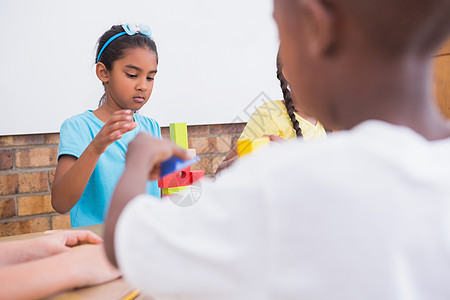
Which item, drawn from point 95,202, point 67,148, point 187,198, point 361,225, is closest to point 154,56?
point 67,148

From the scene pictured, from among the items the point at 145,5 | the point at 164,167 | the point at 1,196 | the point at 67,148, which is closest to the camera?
the point at 164,167

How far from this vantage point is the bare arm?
875mm

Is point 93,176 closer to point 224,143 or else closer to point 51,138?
point 51,138

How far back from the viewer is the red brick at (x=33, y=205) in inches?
61.0

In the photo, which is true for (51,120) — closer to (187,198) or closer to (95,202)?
(95,202)

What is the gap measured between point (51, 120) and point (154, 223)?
1.43m

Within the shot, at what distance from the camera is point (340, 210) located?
0.88ft

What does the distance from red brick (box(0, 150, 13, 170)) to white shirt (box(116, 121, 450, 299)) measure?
1.46 meters

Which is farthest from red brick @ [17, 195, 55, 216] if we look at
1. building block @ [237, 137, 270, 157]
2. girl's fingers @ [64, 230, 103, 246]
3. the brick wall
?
building block @ [237, 137, 270, 157]

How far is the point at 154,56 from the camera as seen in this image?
51.1 inches

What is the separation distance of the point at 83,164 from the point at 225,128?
104 centimetres

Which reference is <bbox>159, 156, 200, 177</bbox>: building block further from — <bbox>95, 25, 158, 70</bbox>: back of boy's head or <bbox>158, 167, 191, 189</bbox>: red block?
<bbox>95, 25, 158, 70</bbox>: back of boy's head

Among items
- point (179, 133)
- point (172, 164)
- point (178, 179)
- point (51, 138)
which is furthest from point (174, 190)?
point (51, 138)

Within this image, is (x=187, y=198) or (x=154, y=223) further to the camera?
(x=187, y=198)
